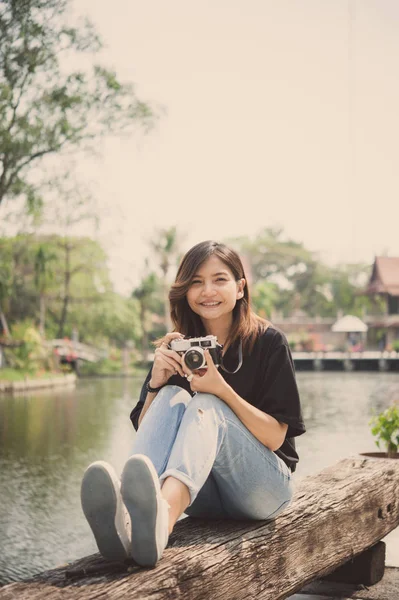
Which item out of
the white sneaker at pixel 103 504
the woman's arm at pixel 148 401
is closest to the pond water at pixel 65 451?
the woman's arm at pixel 148 401

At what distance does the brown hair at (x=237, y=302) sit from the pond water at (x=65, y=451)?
1332 millimetres

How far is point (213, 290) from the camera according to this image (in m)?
2.12

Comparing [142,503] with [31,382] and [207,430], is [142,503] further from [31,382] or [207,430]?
[31,382]

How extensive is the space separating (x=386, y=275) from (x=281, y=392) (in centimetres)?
3903

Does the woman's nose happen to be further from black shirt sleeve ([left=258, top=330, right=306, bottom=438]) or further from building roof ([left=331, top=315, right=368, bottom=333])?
building roof ([left=331, top=315, right=368, bottom=333])

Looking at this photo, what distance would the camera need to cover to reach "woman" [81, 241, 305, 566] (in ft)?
5.35

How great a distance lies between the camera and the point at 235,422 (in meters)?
1.92

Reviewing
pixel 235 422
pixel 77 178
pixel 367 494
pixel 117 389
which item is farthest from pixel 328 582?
pixel 77 178

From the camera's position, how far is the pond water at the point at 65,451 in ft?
13.7

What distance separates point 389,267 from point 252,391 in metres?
39.5

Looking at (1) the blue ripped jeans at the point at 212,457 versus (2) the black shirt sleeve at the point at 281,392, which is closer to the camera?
(1) the blue ripped jeans at the point at 212,457

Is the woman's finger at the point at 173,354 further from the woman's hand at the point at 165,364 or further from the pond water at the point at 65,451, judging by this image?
the pond water at the point at 65,451

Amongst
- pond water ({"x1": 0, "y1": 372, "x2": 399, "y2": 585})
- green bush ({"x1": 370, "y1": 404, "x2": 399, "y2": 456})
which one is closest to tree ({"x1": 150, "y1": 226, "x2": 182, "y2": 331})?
pond water ({"x1": 0, "y1": 372, "x2": 399, "y2": 585})

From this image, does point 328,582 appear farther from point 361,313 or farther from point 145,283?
point 361,313
